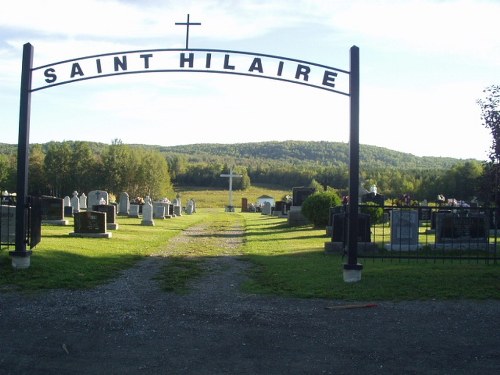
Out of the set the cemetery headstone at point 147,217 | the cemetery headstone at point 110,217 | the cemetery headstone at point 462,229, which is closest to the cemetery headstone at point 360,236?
the cemetery headstone at point 462,229

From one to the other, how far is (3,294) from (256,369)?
4.71 m

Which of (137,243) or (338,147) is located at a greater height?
(338,147)

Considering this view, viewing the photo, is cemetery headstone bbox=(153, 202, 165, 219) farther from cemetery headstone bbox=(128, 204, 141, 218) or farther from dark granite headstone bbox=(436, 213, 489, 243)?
dark granite headstone bbox=(436, 213, 489, 243)

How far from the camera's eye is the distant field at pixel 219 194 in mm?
91938

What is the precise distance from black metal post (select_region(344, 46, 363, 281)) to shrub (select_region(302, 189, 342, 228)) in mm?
15077

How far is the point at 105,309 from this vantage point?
766 centimetres

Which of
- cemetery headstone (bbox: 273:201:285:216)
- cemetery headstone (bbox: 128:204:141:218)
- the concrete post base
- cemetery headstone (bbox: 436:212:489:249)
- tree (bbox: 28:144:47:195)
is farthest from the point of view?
tree (bbox: 28:144:47:195)

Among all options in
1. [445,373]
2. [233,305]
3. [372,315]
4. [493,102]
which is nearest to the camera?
[445,373]

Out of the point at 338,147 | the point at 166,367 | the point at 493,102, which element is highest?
the point at 338,147

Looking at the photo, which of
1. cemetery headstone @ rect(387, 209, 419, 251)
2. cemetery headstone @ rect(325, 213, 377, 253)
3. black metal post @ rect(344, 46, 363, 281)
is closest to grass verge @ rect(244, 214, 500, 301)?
black metal post @ rect(344, 46, 363, 281)

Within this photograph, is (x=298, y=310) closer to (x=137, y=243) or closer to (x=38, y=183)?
(x=137, y=243)

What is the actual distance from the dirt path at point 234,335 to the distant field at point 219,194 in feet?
247

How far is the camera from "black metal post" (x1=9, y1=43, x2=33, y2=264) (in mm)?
9922

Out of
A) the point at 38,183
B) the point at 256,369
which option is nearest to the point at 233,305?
the point at 256,369
